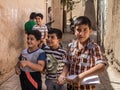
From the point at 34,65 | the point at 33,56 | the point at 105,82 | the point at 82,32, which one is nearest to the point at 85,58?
the point at 82,32

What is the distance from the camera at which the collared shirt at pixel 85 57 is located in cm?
329

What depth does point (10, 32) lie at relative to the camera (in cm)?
770

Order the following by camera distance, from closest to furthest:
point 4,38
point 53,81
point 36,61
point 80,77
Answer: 1. point 80,77
2. point 36,61
3. point 53,81
4. point 4,38

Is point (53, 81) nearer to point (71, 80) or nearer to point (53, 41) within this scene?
point (53, 41)

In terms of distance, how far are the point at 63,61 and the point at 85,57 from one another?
0.31 metres

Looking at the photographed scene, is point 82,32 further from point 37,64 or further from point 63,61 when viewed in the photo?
point 37,64

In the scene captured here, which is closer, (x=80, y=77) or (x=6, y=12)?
(x=80, y=77)

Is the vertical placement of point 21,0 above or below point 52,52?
above

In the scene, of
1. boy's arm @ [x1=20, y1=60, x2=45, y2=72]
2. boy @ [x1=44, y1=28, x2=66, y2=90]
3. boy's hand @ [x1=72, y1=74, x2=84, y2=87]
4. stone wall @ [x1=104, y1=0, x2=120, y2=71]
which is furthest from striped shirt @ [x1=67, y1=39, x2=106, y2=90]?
stone wall @ [x1=104, y1=0, x2=120, y2=71]

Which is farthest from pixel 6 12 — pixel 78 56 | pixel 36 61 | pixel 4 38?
pixel 78 56

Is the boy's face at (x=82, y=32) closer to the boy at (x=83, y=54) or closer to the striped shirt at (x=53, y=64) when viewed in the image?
the boy at (x=83, y=54)

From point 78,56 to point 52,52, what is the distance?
1145 mm

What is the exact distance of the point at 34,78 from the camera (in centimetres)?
404

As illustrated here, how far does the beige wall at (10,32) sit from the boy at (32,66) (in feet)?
9.56
